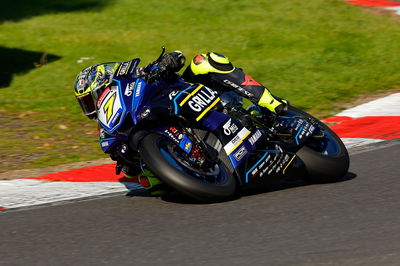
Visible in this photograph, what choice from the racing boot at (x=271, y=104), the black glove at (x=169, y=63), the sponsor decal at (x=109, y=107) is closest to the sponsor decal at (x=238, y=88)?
the racing boot at (x=271, y=104)

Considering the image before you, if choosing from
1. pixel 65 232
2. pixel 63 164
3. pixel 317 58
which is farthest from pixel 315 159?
pixel 317 58

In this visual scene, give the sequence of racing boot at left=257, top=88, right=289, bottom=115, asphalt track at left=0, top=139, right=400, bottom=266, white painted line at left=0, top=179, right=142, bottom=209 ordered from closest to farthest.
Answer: asphalt track at left=0, top=139, right=400, bottom=266, racing boot at left=257, top=88, right=289, bottom=115, white painted line at left=0, top=179, right=142, bottom=209

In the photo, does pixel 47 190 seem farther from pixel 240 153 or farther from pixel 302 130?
pixel 302 130

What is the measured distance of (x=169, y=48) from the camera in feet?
46.6

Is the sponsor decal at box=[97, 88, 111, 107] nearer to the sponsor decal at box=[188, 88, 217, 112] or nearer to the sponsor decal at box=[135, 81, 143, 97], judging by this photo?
the sponsor decal at box=[135, 81, 143, 97]

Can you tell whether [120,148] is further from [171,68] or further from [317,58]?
[317,58]

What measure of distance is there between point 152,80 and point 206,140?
2.13 ft

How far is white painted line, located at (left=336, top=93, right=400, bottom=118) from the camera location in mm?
9133

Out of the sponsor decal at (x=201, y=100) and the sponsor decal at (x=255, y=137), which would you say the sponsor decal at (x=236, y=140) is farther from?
the sponsor decal at (x=201, y=100)

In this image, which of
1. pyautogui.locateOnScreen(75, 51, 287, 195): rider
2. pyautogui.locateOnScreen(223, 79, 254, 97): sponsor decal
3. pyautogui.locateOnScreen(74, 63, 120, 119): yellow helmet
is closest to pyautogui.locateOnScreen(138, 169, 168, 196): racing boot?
pyautogui.locateOnScreen(75, 51, 287, 195): rider

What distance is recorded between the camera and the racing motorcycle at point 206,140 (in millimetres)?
5227

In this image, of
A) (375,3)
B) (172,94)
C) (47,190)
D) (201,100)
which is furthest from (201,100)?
(375,3)

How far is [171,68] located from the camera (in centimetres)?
566

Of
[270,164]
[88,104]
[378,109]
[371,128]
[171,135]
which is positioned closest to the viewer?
[171,135]
